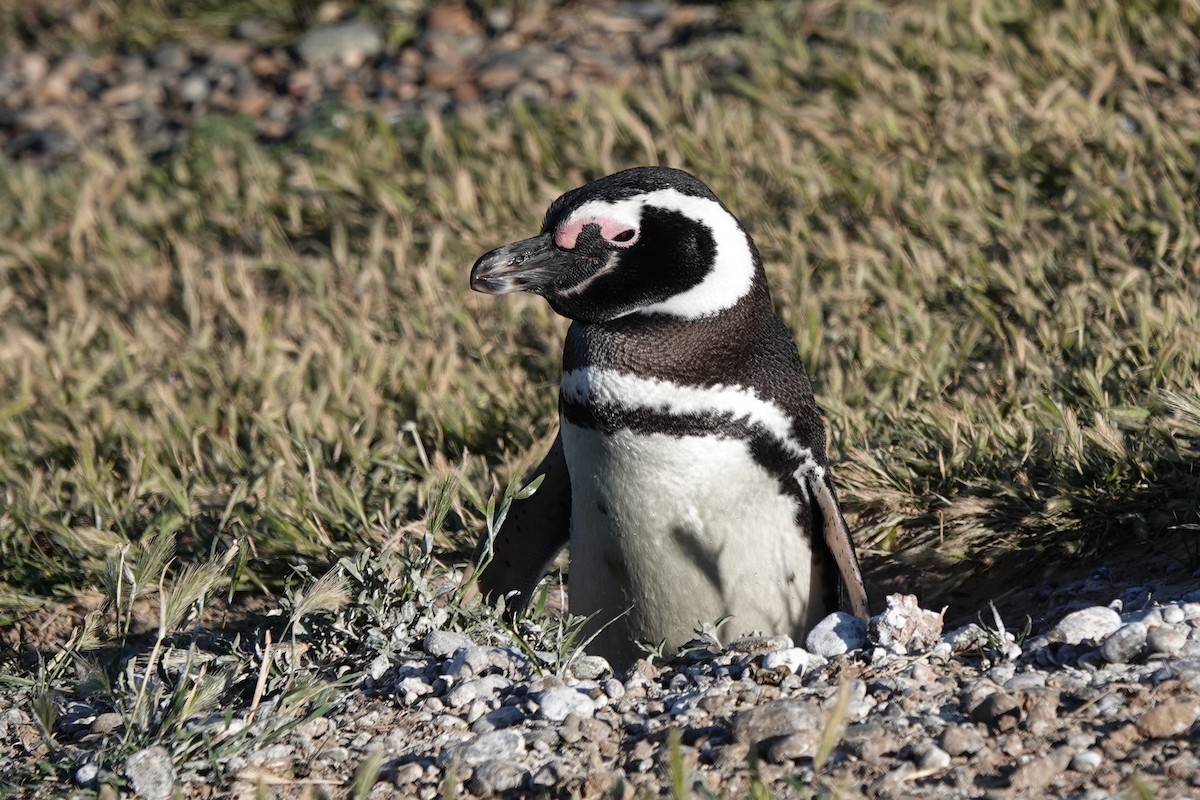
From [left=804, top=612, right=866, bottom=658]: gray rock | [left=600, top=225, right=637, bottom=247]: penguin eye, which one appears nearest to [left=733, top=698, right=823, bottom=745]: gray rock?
[left=804, top=612, right=866, bottom=658]: gray rock

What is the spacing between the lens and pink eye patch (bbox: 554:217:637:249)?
3.18 meters

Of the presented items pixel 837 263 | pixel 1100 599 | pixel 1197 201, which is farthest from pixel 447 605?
pixel 1197 201

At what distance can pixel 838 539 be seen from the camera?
3395 millimetres

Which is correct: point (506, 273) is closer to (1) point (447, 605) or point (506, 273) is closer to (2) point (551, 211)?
(2) point (551, 211)

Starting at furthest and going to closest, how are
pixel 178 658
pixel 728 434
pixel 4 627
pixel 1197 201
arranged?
pixel 1197 201, pixel 4 627, pixel 728 434, pixel 178 658

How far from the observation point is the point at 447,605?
2924 millimetres

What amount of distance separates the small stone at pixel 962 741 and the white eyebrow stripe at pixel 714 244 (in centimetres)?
116

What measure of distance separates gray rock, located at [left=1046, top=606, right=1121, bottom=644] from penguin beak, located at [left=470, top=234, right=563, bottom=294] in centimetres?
123

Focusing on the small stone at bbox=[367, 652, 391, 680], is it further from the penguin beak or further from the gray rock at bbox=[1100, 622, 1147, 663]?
the gray rock at bbox=[1100, 622, 1147, 663]

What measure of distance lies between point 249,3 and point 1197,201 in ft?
14.4

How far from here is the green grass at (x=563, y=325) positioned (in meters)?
3.79

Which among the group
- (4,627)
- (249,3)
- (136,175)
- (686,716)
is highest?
(249,3)

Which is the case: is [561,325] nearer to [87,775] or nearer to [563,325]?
[563,325]

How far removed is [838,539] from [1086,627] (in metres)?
0.82
